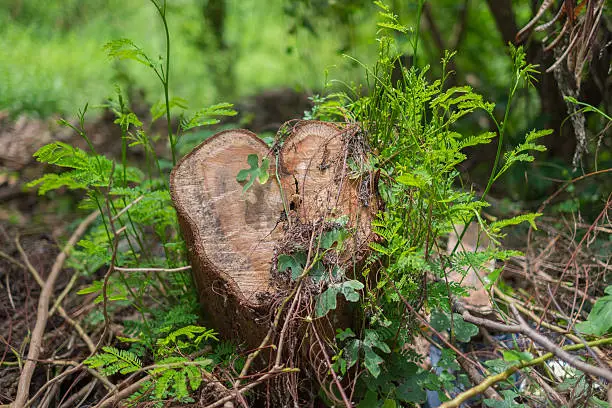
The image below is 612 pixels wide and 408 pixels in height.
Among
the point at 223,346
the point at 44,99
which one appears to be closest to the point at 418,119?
the point at 223,346

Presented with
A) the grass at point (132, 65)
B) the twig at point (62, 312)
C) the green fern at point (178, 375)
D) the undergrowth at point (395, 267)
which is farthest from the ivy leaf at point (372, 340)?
the grass at point (132, 65)

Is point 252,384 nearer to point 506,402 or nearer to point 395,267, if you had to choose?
point 395,267

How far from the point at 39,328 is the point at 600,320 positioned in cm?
198

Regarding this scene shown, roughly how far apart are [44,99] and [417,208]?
4.31m

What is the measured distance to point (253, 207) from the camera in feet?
5.93

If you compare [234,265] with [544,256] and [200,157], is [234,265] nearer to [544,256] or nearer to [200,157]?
[200,157]

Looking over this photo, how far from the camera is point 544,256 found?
8.15 ft

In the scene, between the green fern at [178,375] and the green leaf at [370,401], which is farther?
the green leaf at [370,401]

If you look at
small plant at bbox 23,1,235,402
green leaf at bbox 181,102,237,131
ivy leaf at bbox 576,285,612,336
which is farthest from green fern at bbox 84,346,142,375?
ivy leaf at bbox 576,285,612,336

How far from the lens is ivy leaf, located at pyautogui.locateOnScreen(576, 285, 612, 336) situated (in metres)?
1.64

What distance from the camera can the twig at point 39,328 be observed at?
1.87 metres

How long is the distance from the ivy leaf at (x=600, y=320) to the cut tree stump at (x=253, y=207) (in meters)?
0.71

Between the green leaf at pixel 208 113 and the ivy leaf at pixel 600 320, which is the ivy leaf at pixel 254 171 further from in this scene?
the ivy leaf at pixel 600 320

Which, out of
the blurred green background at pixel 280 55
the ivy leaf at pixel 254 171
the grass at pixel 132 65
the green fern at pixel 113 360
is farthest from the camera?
the grass at pixel 132 65
